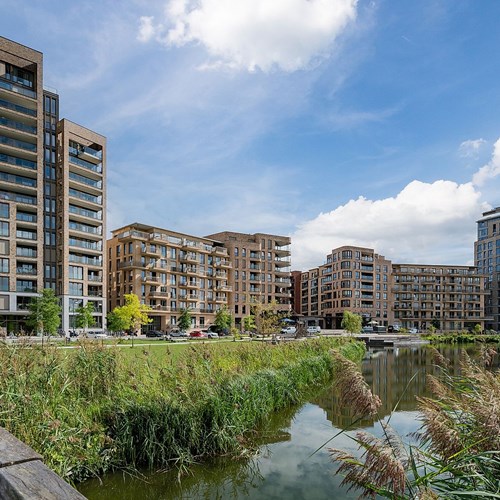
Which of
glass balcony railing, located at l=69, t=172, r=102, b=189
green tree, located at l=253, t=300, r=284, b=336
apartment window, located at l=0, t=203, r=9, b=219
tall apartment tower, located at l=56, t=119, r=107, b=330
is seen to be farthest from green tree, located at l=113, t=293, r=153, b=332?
glass balcony railing, located at l=69, t=172, r=102, b=189

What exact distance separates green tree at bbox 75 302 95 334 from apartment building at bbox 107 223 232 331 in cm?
1053

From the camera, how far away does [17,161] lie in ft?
173

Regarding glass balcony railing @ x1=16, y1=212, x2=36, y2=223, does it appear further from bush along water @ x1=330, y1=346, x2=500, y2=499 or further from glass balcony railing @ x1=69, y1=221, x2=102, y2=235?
bush along water @ x1=330, y1=346, x2=500, y2=499

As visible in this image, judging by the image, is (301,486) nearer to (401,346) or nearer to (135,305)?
(135,305)

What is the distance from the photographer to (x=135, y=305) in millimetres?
53781

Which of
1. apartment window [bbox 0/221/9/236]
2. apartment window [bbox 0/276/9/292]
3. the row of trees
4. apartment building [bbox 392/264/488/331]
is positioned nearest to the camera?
the row of trees

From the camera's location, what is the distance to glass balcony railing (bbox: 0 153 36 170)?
51750 millimetres

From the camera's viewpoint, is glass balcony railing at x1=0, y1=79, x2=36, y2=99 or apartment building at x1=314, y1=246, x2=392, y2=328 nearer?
glass balcony railing at x1=0, y1=79, x2=36, y2=99

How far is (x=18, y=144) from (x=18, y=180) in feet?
14.7

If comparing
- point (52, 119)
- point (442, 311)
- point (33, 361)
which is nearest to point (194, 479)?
point (33, 361)

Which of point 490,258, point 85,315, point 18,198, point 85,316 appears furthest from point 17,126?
point 490,258

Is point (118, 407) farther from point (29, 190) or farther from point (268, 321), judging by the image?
point (29, 190)

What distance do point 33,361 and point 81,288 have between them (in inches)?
2028

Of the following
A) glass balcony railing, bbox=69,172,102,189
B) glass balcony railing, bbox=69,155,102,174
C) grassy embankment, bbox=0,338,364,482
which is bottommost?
grassy embankment, bbox=0,338,364,482
